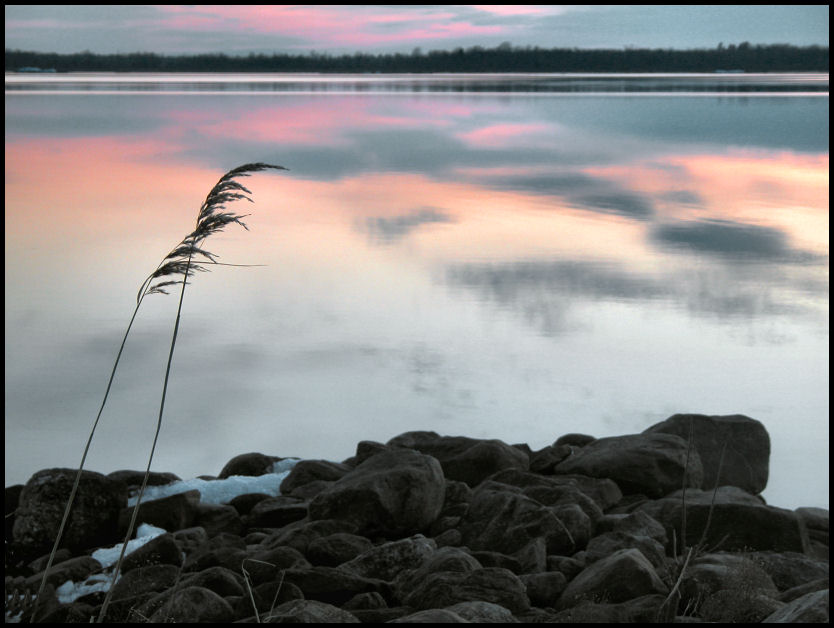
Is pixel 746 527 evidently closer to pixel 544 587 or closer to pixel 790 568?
pixel 790 568

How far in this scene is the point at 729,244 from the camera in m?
17.0

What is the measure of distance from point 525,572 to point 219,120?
4135cm

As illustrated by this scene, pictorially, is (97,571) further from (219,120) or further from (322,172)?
(219,120)

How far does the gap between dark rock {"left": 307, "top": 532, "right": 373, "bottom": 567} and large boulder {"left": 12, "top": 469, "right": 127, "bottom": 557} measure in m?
2.01

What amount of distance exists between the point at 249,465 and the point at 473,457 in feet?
7.26

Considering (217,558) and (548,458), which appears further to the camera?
(548,458)

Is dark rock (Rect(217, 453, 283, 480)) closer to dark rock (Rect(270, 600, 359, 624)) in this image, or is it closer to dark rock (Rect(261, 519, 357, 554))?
dark rock (Rect(261, 519, 357, 554))

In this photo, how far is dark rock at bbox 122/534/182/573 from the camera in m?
5.90

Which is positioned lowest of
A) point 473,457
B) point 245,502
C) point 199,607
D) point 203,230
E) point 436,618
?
point 245,502

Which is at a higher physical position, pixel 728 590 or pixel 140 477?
pixel 728 590

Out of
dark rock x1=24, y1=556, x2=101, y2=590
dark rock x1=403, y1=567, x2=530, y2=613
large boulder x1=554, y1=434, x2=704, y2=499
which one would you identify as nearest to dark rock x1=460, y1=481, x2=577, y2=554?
dark rock x1=403, y1=567, x2=530, y2=613

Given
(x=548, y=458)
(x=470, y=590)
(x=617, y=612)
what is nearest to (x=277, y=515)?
(x=548, y=458)

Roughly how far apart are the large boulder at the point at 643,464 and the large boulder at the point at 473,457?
1.32 feet

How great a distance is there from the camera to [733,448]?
7703 millimetres
